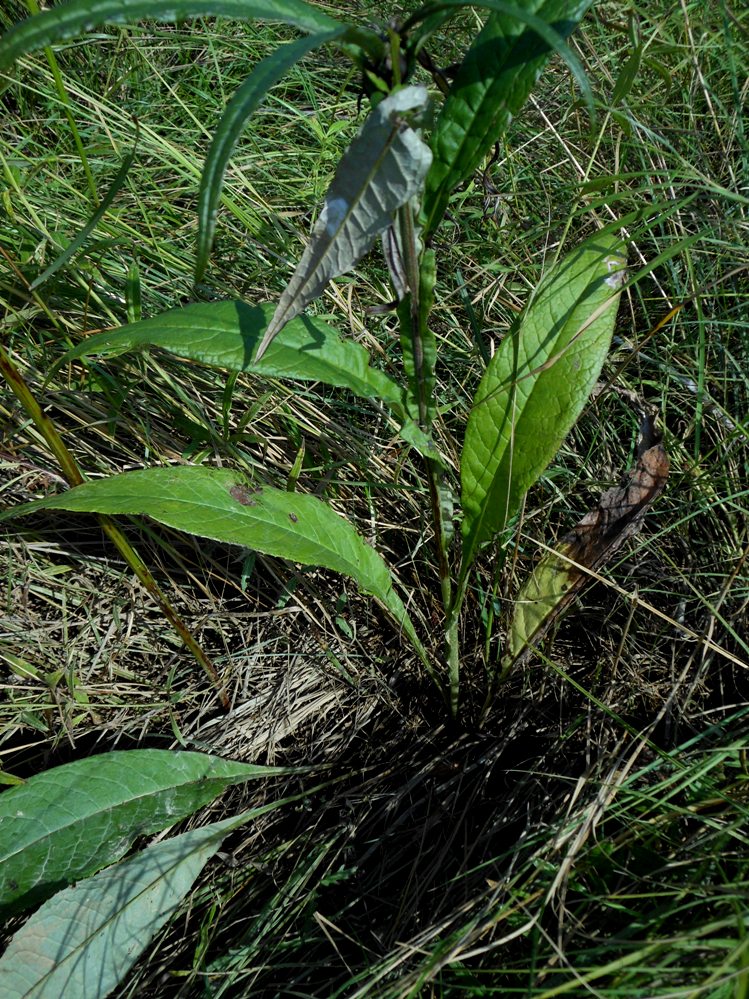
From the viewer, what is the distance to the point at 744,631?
132cm

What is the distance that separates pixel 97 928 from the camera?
1.15 meters

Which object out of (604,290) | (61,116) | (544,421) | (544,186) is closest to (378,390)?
(544,421)

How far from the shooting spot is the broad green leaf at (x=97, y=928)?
111 centimetres

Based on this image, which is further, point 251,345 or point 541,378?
point 541,378

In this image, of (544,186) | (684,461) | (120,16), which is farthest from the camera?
(544,186)

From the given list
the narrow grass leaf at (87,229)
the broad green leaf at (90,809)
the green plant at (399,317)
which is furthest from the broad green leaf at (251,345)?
the broad green leaf at (90,809)

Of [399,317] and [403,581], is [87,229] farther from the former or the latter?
[403,581]

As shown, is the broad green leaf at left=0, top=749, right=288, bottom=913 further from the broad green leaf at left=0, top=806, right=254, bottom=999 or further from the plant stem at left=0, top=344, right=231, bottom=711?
the plant stem at left=0, top=344, right=231, bottom=711

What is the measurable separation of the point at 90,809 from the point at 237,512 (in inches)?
20.4

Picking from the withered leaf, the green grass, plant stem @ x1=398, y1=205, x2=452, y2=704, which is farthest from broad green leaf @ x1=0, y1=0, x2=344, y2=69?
the withered leaf

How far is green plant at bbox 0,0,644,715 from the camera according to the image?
686 millimetres

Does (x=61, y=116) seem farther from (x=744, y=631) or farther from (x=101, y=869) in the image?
(x=744, y=631)

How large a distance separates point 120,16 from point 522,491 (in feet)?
2.55

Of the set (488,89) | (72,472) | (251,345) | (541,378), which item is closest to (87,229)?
(251,345)
